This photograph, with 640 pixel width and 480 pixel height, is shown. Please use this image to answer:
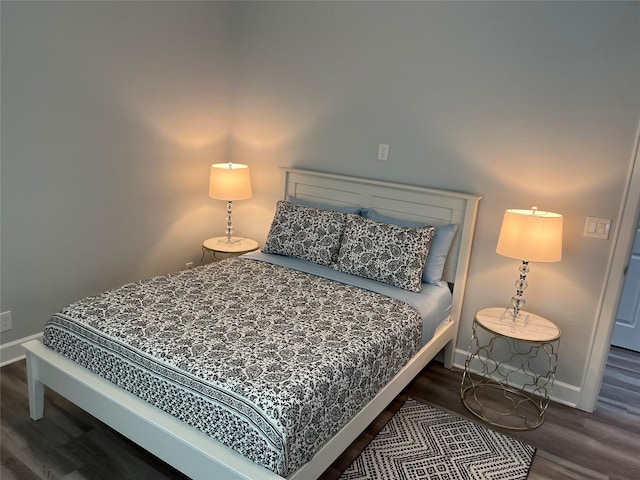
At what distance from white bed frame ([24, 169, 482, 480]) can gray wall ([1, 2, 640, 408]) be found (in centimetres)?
11

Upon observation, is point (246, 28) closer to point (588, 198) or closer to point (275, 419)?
point (588, 198)

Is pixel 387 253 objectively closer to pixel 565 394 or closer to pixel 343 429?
pixel 343 429

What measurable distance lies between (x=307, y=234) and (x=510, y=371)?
155 cm

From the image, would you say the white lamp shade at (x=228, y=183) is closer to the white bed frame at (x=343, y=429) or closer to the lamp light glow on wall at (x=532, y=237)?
the white bed frame at (x=343, y=429)

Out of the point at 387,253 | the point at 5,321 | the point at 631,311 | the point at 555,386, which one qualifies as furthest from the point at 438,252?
the point at 5,321

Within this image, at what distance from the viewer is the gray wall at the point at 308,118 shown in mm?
2643

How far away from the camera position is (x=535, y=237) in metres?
2.53

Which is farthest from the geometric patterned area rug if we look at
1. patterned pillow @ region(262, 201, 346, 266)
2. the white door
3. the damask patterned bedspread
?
the white door

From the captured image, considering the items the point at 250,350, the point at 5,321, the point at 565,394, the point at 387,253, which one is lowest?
the point at 565,394

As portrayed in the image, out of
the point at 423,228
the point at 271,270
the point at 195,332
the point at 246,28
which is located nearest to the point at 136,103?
the point at 246,28

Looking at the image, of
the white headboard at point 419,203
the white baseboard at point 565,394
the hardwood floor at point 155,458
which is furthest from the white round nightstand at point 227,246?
the white baseboard at point 565,394

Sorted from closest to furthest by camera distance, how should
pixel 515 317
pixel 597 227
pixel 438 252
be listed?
pixel 597 227 < pixel 515 317 < pixel 438 252

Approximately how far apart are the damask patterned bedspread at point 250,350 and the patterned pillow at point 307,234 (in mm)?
366

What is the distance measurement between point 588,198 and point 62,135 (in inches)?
119
